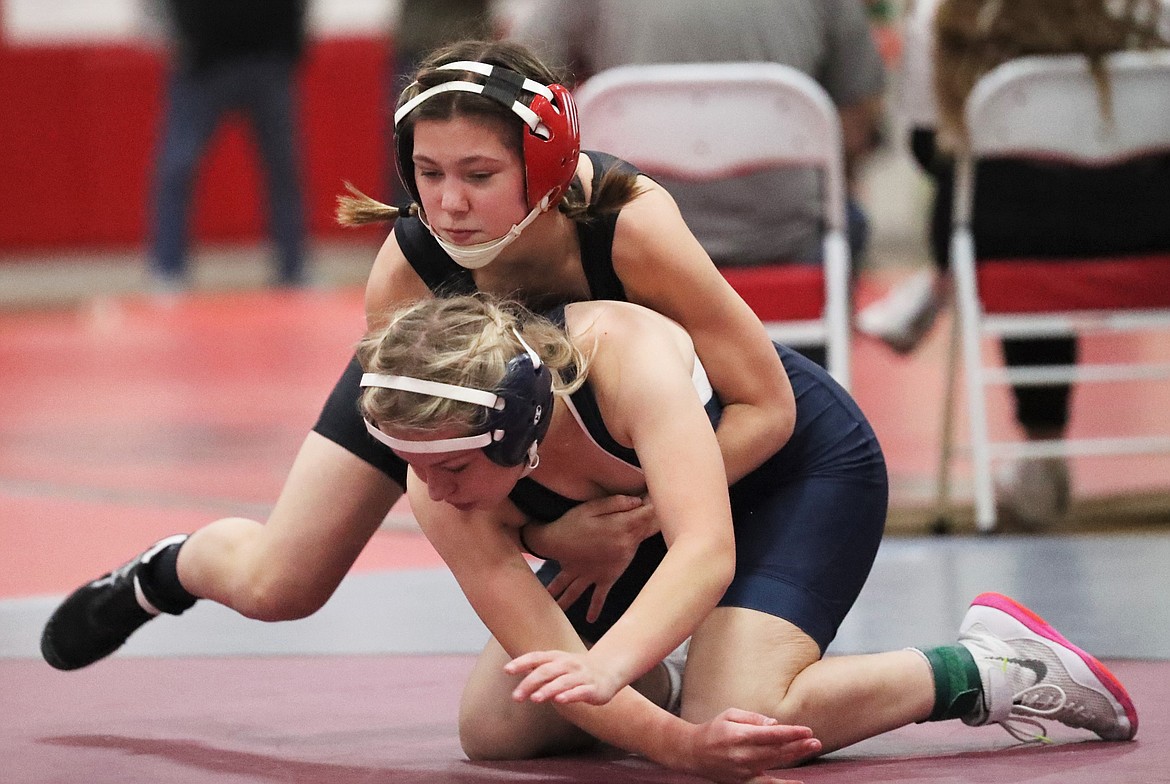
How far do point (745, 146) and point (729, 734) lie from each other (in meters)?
2.17

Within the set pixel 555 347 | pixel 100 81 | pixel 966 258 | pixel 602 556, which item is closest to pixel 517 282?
pixel 555 347

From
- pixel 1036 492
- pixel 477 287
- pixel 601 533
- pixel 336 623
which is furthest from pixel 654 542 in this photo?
pixel 1036 492

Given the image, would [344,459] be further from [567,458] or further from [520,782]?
[520,782]

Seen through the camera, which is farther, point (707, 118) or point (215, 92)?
point (215, 92)

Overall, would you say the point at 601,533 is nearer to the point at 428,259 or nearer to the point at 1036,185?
the point at 428,259

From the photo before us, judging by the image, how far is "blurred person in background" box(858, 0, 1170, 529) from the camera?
433 cm

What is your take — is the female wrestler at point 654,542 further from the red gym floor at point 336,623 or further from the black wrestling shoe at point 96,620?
the black wrestling shoe at point 96,620

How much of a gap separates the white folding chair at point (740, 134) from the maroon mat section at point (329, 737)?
1.33 m

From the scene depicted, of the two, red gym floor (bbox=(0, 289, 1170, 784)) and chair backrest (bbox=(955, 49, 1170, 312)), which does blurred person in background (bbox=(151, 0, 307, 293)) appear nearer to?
red gym floor (bbox=(0, 289, 1170, 784))

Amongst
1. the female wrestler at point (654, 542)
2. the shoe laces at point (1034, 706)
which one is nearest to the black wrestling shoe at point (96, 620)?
the female wrestler at point (654, 542)

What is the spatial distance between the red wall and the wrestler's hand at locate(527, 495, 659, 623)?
928 cm

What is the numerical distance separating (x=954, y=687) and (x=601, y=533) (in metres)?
0.56

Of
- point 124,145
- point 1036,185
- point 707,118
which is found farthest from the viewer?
point 124,145

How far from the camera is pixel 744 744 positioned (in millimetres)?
2320
